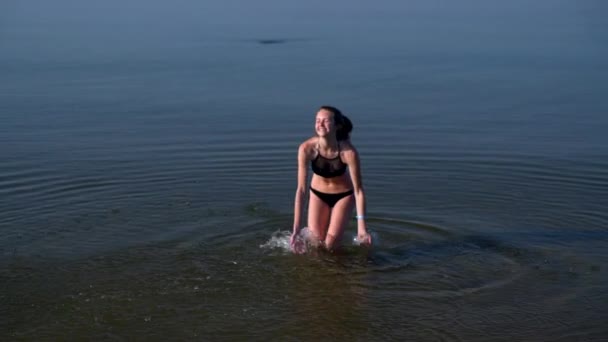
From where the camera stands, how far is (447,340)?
8141mm

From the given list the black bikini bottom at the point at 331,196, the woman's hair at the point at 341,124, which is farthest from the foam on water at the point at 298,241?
the woman's hair at the point at 341,124

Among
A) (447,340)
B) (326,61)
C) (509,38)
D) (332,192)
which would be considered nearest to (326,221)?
(332,192)

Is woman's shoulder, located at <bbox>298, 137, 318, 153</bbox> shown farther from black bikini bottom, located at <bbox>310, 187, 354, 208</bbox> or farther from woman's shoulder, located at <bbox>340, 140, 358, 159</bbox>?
black bikini bottom, located at <bbox>310, 187, 354, 208</bbox>

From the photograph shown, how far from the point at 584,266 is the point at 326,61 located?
14683mm

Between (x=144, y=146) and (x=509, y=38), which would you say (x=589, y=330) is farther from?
(x=509, y=38)

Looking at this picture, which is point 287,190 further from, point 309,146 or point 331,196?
point 309,146

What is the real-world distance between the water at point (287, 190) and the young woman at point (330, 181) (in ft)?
1.38

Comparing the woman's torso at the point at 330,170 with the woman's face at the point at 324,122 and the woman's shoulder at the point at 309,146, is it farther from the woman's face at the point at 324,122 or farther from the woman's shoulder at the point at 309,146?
the woman's face at the point at 324,122

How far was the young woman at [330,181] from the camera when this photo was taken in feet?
32.7

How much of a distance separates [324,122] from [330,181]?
0.83 m

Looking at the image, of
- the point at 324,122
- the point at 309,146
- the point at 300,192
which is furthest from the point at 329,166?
the point at 324,122

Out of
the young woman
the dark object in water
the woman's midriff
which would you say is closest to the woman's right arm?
the young woman

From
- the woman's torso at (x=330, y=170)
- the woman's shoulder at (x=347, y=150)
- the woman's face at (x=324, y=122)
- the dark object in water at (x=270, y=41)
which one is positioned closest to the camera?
the woman's face at (x=324, y=122)

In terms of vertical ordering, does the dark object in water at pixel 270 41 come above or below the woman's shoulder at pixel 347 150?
above
